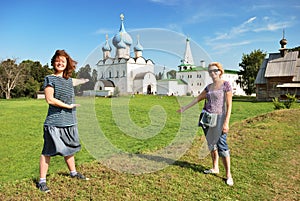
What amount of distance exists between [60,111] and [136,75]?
4.11ft

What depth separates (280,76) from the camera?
2927cm

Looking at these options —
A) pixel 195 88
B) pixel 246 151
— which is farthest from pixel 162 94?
pixel 246 151

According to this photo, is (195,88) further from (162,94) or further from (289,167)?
(289,167)

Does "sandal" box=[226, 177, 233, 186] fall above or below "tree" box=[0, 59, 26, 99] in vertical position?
below

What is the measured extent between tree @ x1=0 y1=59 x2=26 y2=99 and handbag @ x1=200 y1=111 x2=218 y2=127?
5422 cm

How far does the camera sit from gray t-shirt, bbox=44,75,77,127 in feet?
11.4

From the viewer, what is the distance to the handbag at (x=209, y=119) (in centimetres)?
416

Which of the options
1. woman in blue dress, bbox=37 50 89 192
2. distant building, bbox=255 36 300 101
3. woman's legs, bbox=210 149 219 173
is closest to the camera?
woman in blue dress, bbox=37 50 89 192

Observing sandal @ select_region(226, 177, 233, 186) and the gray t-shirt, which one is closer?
the gray t-shirt

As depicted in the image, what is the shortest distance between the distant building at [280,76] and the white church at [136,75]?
2789cm

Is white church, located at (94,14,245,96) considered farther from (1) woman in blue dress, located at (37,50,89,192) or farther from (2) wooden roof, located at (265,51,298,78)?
(2) wooden roof, located at (265,51,298,78)

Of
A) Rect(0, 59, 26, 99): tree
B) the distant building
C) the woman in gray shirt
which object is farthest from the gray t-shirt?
Rect(0, 59, 26, 99): tree

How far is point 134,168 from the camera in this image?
15.3 feet

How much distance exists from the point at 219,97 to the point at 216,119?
1.21 ft
